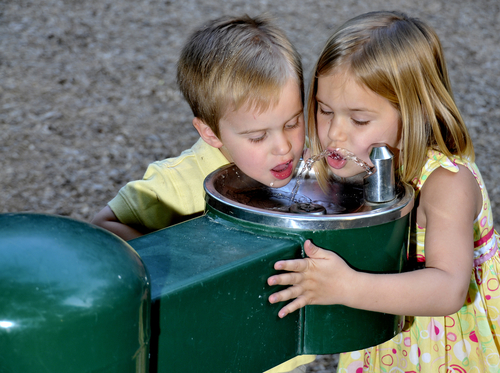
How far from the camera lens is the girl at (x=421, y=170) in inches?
57.5

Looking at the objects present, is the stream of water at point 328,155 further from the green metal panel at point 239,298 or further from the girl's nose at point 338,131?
the green metal panel at point 239,298

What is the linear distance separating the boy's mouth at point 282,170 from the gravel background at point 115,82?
53.8 inches

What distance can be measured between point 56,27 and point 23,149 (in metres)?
1.96

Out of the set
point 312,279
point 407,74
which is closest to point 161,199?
point 312,279

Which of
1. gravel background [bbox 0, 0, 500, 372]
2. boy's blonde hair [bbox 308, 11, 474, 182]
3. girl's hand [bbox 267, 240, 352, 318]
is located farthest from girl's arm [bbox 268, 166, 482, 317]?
gravel background [bbox 0, 0, 500, 372]

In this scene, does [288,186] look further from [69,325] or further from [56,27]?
[56,27]

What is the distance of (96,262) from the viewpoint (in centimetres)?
86

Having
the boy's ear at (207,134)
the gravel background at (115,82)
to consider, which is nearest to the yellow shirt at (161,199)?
the boy's ear at (207,134)

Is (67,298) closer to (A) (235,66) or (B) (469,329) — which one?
(A) (235,66)

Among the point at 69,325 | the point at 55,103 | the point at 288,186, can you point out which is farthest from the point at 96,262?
the point at 55,103

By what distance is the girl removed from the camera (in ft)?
4.79

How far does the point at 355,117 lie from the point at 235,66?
1.18 feet

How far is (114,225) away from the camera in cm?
183

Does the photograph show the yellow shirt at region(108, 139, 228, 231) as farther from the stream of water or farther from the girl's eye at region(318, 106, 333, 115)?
the girl's eye at region(318, 106, 333, 115)
